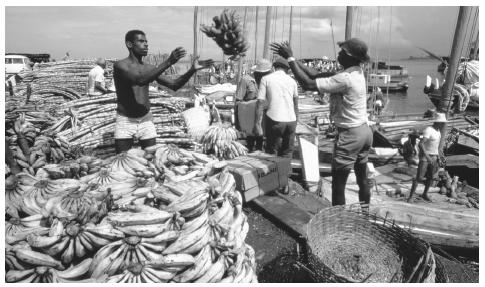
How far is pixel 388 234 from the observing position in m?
3.12

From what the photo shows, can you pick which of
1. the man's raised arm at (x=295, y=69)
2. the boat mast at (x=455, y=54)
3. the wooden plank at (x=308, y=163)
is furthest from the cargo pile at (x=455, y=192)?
the man's raised arm at (x=295, y=69)

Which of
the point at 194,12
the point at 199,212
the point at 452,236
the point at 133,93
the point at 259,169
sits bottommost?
the point at 452,236

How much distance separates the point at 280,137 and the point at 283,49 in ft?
6.59

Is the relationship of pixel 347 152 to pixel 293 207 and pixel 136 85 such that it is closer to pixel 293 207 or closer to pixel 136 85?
pixel 293 207

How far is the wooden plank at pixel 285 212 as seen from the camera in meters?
3.60

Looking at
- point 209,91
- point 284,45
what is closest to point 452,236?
point 284,45

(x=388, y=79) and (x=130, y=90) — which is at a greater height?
(x=130, y=90)

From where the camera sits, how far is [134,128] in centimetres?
391

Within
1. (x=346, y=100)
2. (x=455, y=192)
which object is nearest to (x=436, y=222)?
(x=346, y=100)

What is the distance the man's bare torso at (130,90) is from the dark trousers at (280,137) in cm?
219

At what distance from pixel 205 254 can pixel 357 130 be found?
7.64ft

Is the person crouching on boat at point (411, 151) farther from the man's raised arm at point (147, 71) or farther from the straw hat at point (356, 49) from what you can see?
the man's raised arm at point (147, 71)

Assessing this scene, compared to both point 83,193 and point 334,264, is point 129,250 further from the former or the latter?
point 334,264

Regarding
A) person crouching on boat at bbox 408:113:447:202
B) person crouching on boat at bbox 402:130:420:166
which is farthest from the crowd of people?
person crouching on boat at bbox 402:130:420:166
